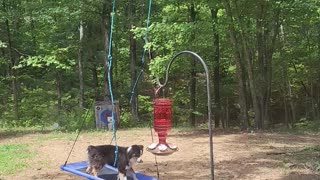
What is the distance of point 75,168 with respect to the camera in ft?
19.4

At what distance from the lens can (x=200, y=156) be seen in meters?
9.03

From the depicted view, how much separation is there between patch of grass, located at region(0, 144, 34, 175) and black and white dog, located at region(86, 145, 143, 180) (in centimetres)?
260

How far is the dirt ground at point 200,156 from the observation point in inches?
285

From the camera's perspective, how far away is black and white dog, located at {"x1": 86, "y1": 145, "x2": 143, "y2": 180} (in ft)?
18.2

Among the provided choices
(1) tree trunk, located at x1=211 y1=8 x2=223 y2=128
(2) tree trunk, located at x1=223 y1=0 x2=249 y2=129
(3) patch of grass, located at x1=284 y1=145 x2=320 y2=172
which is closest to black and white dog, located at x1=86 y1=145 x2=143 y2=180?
(3) patch of grass, located at x1=284 y1=145 x2=320 y2=172

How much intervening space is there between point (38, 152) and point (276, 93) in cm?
1726

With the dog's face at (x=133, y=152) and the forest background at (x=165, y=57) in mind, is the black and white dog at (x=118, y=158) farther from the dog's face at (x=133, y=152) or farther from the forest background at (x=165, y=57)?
the forest background at (x=165, y=57)

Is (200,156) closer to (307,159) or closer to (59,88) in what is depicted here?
(307,159)

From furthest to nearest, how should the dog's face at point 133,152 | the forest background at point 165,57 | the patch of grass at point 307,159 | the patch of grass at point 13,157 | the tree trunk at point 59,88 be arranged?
the tree trunk at point 59,88 → the forest background at point 165,57 → the patch of grass at point 13,157 → the patch of grass at point 307,159 → the dog's face at point 133,152

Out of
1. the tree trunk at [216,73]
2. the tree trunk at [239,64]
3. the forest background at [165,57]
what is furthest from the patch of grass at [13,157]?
the tree trunk at [216,73]

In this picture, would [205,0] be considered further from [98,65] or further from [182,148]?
[98,65]

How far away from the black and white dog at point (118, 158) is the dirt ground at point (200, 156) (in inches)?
51.6

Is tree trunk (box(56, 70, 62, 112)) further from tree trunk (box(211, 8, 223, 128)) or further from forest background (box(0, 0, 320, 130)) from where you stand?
tree trunk (box(211, 8, 223, 128))

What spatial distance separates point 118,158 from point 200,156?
3666 mm
